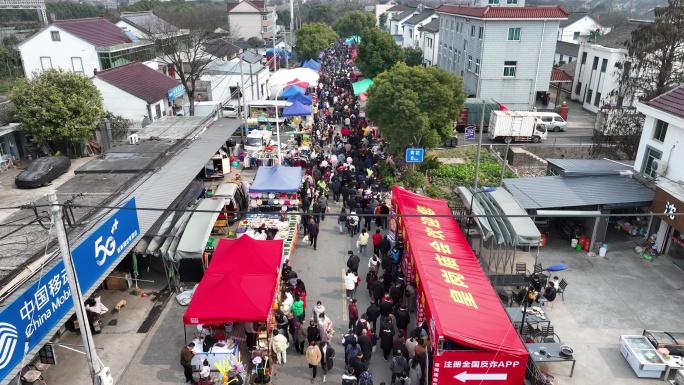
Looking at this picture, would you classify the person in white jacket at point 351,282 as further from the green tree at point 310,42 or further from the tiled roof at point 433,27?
the green tree at point 310,42

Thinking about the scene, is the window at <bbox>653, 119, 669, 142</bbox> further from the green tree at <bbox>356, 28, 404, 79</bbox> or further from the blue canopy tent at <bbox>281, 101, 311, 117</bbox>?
the green tree at <bbox>356, 28, 404, 79</bbox>

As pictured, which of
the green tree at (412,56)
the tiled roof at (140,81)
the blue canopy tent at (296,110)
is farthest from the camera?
the green tree at (412,56)

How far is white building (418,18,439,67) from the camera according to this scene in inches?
2077

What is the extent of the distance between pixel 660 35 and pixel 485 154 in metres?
10.2

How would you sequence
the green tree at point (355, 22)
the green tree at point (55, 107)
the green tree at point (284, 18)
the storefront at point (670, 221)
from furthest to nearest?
Answer: the green tree at point (284, 18) < the green tree at point (355, 22) < the green tree at point (55, 107) < the storefront at point (670, 221)

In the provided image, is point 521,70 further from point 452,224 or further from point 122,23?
point 122,23

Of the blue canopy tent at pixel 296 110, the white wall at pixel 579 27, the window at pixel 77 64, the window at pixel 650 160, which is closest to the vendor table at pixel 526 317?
the window at pixel 650 160

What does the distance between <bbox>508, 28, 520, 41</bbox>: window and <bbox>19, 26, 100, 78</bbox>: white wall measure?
96.5ft

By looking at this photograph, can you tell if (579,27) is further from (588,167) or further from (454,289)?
(454,289)

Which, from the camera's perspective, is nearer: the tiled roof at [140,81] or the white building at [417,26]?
the tiled roof at [140,81]

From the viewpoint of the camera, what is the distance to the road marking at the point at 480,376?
9.97 meters

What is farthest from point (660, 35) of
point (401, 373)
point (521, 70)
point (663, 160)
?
point (401, 373)

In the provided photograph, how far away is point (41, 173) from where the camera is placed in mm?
19641

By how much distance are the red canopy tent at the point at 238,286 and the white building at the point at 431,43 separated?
43748 millimetres
